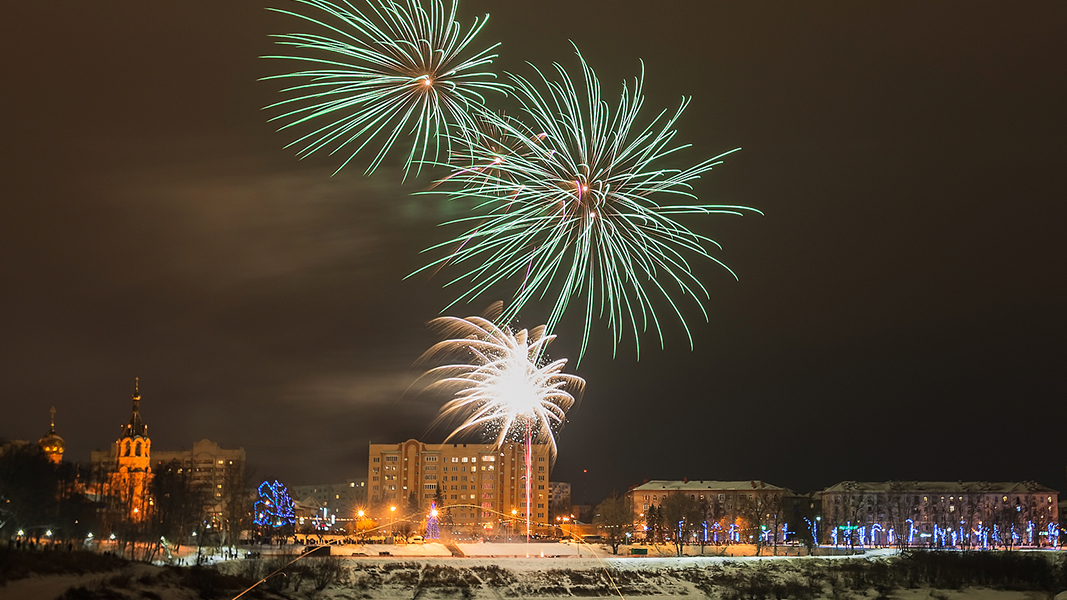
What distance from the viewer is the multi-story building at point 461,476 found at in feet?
475

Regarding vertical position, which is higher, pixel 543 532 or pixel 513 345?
pixel 513 345

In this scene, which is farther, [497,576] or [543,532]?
[543,532]

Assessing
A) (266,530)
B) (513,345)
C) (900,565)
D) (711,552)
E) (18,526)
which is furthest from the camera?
(266,530)

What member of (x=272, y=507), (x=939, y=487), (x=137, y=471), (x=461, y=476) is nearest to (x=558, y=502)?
(x=461, y=476)

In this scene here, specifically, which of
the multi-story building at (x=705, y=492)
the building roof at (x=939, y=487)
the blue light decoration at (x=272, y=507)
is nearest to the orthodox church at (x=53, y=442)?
the blue light decoration at (x=272, y=507)

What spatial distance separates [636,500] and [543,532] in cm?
2514

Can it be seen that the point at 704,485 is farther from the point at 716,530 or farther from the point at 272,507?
the point at 272,507

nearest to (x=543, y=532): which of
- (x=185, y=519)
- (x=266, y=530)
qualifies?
(x=266, y=530)

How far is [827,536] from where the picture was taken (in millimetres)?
119188

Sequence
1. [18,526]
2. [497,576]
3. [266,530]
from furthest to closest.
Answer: [266,530], [18,526], [497,576]

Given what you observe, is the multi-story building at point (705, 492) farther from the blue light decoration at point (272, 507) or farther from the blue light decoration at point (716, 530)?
the blue light decoration at point (272, 507)

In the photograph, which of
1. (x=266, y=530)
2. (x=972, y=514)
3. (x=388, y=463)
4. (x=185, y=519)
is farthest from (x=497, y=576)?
(x=388, y=463)

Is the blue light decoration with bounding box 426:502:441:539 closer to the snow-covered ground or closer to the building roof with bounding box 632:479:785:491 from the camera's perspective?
the snow-covered ground

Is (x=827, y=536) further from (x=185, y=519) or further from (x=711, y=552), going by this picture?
(x=185, y=519)
